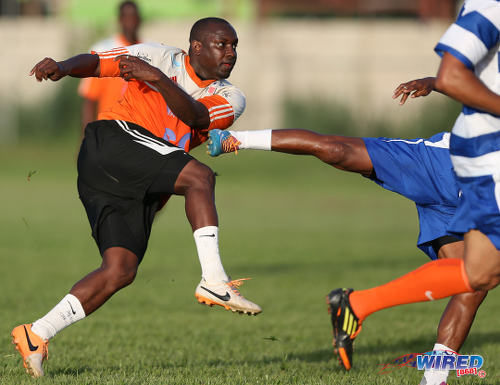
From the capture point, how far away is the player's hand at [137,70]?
5.51 meters

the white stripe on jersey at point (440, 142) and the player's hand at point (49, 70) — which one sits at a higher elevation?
the player's hand at point (49, 70)

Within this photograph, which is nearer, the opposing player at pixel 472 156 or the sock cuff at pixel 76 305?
the opposing player at pixel 472 156

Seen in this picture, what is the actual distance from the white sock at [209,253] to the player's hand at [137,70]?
3.19 ft

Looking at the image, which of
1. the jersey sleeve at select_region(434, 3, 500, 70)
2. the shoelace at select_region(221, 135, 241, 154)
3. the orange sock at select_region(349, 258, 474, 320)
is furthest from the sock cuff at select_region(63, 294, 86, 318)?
the jersey sleeve at select_region(434, 3, 500, 70)

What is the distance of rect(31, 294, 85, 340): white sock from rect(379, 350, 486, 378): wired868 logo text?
84.8 inches

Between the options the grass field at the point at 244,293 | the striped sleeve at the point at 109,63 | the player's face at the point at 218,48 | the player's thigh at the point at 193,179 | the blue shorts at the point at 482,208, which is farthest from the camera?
the grass field at the point at 244,293

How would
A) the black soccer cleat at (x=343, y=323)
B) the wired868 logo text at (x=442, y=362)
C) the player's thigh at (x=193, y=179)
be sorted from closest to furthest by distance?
the black soccer cleat at (x=343, y=323) → the player's thigh at (x=193, y=179) → the wired868 logo text at (x=442, y=362)

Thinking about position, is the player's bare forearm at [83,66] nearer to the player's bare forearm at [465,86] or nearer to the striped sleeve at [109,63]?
the striped sleeve at [109,63]

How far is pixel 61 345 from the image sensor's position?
24.0 ft

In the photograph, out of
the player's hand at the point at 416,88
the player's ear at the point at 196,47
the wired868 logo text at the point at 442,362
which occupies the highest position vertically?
the player's ear at the point at 196,47

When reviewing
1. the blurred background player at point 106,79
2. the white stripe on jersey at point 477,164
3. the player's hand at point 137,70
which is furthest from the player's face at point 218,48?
the blurred background player at point 106,79

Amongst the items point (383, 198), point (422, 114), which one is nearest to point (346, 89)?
point (422, 114)

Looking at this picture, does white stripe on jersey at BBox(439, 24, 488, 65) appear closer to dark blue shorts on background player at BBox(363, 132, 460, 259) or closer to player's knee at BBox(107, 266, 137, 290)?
dark blue shorts on background player at BBox(363, 132, 460, 259)

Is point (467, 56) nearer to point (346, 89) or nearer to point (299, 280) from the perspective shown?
point (299, 280)
